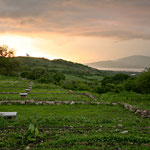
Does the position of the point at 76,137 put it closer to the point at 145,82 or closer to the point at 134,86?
the point at 145,82

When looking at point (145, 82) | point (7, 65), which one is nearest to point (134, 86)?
point (145, 82)

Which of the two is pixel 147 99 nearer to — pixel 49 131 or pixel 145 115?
pixel 145 115

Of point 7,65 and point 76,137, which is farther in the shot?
point 7,65

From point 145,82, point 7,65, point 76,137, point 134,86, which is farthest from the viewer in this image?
point 7,65

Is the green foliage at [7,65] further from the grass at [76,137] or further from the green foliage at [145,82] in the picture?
the grass at [76,137]

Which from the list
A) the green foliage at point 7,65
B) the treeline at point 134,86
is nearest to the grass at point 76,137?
the treeline at point 134,86

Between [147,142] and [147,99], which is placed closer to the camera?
[147,142]

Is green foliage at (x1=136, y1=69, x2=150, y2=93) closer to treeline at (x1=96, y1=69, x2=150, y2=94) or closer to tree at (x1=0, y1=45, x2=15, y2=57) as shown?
treeline at (x1=96, y1=69, x2=150, y2=94)

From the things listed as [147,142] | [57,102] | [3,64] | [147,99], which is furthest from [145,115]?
[3,64]

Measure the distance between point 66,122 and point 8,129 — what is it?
142 inches

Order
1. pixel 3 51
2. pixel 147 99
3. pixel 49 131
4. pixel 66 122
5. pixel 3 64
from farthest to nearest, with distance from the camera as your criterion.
→ pixel 3 51, pixel 3 64, pixel 147 99, pixel 66 122, pixel 49 131

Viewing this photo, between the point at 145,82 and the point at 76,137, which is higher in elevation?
the point at 145,82

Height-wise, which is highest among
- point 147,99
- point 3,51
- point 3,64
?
point 3,51

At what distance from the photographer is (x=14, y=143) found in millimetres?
Answer: 7859
